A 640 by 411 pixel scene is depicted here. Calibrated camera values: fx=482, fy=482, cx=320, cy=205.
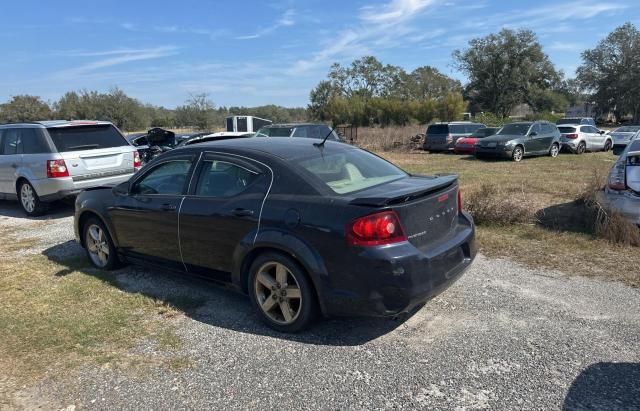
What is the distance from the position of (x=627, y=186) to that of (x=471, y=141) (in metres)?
17.5

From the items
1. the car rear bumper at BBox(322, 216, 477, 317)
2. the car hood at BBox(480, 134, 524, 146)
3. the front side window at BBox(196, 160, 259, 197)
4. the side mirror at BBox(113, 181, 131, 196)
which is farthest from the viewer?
the car hood at BBox(480, 134, 524, 146)

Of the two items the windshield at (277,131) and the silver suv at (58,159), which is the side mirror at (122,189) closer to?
the silver suv at (58,159)

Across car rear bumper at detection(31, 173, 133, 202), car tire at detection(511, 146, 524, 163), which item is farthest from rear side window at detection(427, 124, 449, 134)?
car rear bumper at detection(31, 173, 133, 202)

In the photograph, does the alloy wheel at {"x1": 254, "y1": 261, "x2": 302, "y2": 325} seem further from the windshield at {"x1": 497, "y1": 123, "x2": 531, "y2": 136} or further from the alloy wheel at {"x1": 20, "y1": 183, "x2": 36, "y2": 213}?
the windshield at {"x1": 497, "y1": 123, "x2": 531, "y2": 136}

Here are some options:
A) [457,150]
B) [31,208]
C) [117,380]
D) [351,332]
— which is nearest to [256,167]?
[351,332]

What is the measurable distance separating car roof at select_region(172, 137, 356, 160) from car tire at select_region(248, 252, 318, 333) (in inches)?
36.3

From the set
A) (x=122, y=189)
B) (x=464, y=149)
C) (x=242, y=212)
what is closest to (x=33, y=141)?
(x=122, y=189)

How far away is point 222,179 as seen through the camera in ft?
14.2

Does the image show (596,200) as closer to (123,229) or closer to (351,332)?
(351,332)

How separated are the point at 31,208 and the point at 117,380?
7334 millimetres

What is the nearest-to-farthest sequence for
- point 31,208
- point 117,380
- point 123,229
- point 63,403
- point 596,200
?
point 63,403, point 117,380, point 123,229, point 596,200, point 31,208

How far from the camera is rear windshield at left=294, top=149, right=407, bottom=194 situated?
3.92 meters

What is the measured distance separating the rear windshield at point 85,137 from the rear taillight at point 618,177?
8371 mm

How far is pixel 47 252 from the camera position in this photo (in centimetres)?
666
